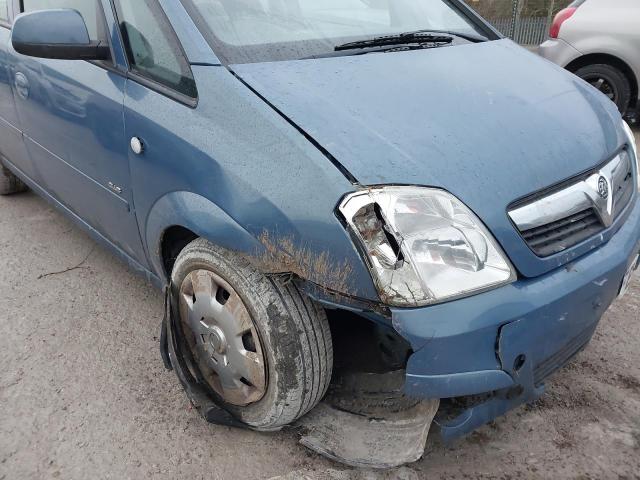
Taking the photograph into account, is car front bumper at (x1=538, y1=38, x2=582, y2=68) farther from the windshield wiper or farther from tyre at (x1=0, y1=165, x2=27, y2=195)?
tyre at (x1=0, y1=165, x2=27, y2=195)

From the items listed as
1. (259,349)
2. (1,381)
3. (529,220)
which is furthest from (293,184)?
(1,381)

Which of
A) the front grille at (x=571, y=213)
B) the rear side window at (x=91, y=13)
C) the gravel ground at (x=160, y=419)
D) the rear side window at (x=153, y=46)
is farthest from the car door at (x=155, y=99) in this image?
the front grille at (x=571, y=213)

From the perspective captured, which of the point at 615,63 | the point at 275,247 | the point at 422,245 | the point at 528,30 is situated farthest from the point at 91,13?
the point at 528,30

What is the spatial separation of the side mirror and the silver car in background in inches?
185

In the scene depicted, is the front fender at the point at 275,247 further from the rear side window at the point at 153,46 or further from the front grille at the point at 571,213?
the front grille at the point at 571,213

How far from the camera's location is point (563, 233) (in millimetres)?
1657

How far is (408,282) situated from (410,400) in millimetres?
645

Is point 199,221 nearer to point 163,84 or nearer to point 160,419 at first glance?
point 163,84

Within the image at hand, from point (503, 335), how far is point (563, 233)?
1.32ft

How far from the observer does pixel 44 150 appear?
2.79 m

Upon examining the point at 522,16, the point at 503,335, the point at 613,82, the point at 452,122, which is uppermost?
the point at 452,122

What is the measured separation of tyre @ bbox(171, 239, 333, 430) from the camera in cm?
169

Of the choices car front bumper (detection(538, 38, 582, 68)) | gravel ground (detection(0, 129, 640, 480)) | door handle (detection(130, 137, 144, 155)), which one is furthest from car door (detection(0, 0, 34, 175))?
car front bumper (detection(538, 38, 582, 68))

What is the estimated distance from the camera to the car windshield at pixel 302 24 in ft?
6.27
